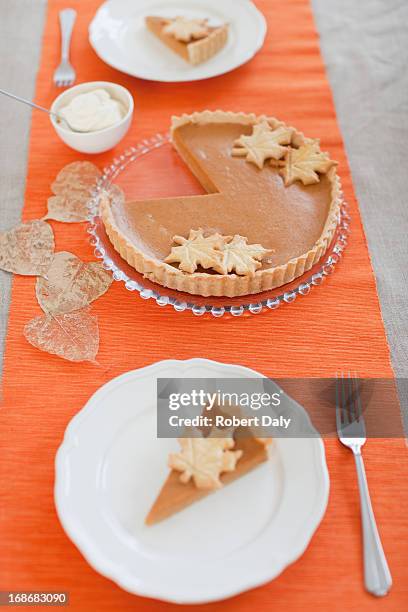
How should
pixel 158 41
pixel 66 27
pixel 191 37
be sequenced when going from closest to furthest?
pixel 191 37 < pixel 158 41 < pixel 66 27

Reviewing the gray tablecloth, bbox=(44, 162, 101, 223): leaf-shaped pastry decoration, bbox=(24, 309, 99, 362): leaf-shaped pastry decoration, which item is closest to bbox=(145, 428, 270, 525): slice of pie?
bbox=(24, 309, 99, 362): leaf-shaped pastry decoration

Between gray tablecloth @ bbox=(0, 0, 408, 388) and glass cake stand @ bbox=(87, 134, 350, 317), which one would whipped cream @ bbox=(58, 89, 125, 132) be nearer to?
glass cake stand @ bbox=(87, 134, 350, 317)

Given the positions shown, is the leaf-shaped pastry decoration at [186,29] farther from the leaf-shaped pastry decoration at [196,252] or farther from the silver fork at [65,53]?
the leaf-shaped pastry decoration at [196,252]

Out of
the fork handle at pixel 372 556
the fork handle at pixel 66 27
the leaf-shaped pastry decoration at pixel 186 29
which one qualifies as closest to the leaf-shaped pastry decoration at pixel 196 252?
the fork handle at pixel 372 556

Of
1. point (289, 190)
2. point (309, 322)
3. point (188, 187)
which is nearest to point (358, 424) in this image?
point (309, 322)

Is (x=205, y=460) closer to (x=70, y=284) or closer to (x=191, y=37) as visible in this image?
(x=70, y=284)

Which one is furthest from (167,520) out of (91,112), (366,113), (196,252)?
(366,113)
